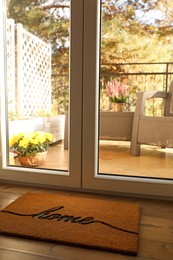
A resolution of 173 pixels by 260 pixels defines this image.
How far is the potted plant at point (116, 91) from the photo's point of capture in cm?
163

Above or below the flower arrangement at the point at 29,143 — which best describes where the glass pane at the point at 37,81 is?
above

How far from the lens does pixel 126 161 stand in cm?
174

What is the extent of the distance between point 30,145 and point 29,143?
17mm

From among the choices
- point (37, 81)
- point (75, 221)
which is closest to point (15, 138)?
point (37, 81)

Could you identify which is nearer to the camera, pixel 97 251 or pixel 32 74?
pixel 97 251

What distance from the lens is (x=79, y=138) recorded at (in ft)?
5.33

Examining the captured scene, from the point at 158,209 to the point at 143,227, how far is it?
0.81ft

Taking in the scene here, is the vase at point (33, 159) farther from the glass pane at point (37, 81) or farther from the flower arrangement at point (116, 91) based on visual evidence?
the flower arrangement at point (116, 91)

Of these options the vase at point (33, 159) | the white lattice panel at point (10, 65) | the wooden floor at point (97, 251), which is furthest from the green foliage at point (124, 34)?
the wooden floor at point (97, 251)

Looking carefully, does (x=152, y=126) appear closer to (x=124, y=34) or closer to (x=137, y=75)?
(x=137, y=75)

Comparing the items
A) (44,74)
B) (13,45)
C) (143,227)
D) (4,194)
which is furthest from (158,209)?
(13,45)

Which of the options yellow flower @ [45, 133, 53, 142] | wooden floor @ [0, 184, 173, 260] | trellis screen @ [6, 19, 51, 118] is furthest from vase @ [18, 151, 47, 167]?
wooden floor @ [0, 184, 173, 260]

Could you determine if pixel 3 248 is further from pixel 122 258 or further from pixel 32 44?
pixel 32 44

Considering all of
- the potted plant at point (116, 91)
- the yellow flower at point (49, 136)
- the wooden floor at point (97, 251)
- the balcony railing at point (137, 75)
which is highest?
the balcony railing at point (137, 75)
